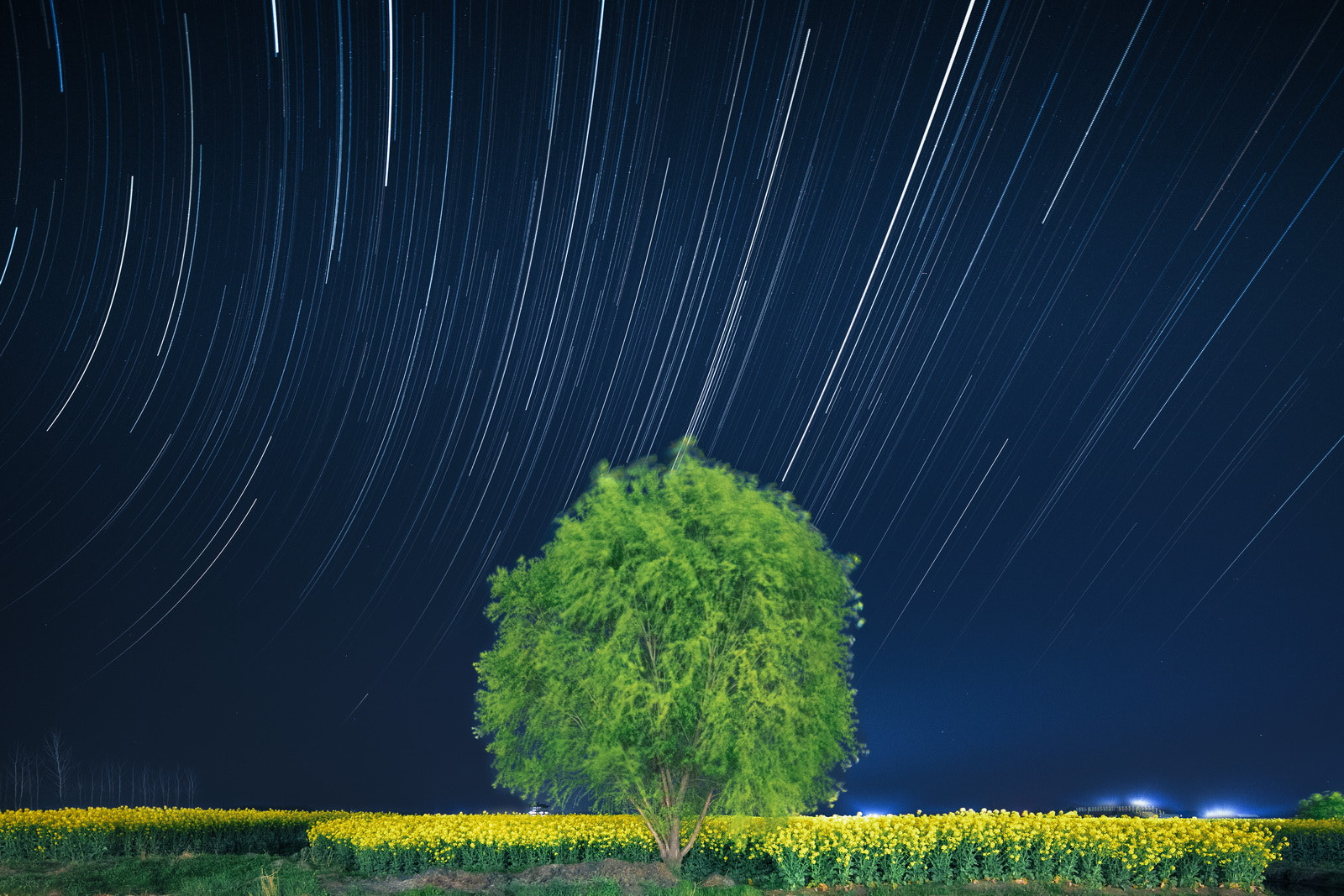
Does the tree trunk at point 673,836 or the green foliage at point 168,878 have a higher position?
the tree trunk at point 673,836

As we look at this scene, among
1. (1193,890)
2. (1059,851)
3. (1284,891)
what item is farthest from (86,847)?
(1284,891)

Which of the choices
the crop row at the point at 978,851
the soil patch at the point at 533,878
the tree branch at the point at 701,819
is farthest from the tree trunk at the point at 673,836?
the crop row at the point at 978,851

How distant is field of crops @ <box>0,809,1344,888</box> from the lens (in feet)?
62.0

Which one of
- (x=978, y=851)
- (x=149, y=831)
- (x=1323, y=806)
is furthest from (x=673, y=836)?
(x=1323, y=806)

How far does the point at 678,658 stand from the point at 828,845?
16.6ft

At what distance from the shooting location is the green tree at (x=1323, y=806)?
30969 millimetres

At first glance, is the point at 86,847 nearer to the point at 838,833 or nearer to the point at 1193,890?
the point at 838,833

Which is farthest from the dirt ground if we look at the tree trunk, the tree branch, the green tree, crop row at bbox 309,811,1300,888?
the green tree

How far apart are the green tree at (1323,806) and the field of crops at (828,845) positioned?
18.7 ft

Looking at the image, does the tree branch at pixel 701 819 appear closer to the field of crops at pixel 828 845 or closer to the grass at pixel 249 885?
the field of crops at pixel 828 845

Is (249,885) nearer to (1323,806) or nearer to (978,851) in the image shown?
(978,851)

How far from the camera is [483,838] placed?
21438mm

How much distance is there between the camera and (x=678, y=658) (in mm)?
18766

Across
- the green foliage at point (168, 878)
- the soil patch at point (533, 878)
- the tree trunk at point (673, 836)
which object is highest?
the tree trunk at point (673, 836)
